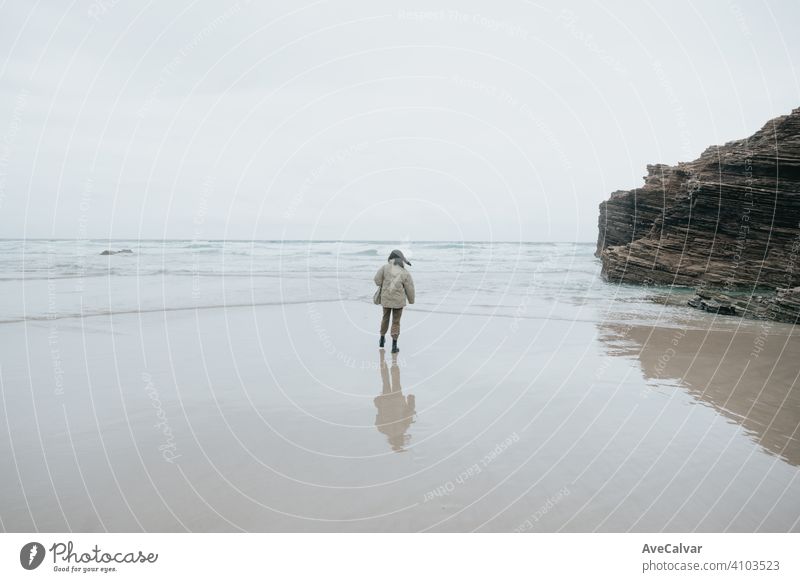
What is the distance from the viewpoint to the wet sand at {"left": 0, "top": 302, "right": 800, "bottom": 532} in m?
3.83

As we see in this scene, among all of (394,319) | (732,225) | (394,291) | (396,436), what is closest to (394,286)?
(394,291)

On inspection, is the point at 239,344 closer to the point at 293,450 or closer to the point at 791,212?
the point at 293,450

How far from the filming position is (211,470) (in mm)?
4445

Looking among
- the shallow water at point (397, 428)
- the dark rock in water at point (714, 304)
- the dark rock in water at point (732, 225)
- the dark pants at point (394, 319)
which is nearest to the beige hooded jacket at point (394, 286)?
the dark pants at point (394, 319)

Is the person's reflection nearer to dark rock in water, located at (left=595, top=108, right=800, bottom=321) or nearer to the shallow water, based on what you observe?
the shallow water

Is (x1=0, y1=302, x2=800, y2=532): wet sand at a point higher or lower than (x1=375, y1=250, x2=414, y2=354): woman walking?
lower

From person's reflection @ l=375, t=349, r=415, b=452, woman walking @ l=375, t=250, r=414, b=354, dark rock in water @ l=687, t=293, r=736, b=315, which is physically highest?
woman walking @ l=375, t=250, r=414, b=354

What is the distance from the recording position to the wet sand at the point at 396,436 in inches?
151

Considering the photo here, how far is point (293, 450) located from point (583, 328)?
9442mm

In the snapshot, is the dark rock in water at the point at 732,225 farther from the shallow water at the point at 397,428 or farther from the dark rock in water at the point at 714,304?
the shallow water at the point at 397,428

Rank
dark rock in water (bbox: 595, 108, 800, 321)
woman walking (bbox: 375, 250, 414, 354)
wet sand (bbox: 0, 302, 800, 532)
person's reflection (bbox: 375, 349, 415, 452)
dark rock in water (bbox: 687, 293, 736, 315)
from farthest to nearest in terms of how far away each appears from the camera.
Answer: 1. dark rock in water (bbox: 595, 108, 800, 321)
2. dark rock in water (bbox: 687, 293, 736, 315)
3. woman walking (bbox: 375, 250, 414, 354)
4. person's reflection (bbox: 375, 349, 415, 452)
5. wet sand (bbox: 0, 302, 800, 532)

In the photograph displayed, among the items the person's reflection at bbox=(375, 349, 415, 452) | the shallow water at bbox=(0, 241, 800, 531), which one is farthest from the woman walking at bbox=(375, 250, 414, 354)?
the person's reflection at bbox=(375, 349, 415, 452)

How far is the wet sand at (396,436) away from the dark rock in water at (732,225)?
596 inches
